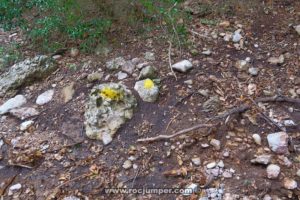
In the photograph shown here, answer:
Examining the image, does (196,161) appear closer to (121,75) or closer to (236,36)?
(121,75)

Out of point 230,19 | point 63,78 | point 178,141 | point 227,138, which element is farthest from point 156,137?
point 230,19

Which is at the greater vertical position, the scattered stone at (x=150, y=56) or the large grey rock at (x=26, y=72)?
the scattered stone at (x=150, y=56)

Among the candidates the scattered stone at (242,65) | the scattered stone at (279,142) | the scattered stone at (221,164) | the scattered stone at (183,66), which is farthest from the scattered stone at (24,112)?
the scattered stone at (279,142)

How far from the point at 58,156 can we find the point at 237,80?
1.23m

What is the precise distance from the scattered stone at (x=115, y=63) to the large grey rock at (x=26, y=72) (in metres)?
0.43

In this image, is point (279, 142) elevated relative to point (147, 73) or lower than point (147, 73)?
lower

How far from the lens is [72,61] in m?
2.78

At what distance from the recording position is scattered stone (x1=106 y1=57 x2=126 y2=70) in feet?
8.59

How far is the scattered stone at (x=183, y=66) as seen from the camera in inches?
98.5

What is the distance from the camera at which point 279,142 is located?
2049mm

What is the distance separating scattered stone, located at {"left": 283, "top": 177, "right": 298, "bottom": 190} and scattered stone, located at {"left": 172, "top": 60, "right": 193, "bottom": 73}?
0.97 metres

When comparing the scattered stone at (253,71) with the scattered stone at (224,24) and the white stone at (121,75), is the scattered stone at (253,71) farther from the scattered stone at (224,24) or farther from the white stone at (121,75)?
the white stone at (121,75)

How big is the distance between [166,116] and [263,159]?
0.62 m

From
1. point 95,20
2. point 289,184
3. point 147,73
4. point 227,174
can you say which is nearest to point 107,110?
point 147,73
